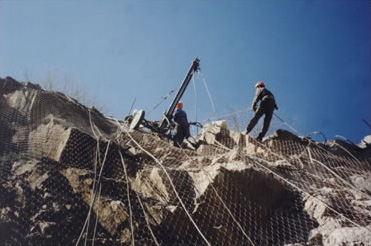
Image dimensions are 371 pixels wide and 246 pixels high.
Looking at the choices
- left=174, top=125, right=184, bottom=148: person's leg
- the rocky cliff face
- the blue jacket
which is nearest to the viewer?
the rocky cliff face

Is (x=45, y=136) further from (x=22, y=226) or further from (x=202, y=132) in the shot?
(x=202, y=132)

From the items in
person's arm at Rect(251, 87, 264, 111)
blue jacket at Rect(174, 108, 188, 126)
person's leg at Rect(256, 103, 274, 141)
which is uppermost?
person's arm at Rect(251, 87, 264, 111)

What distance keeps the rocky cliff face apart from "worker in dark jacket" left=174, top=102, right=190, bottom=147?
1.44 meters

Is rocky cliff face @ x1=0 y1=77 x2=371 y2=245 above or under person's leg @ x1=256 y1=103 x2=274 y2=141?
under

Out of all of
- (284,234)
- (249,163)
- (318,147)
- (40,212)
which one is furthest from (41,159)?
(318,147)

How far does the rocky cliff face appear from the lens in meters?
3.46

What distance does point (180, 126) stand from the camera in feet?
22.9

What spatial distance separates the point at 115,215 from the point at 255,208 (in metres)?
1.84

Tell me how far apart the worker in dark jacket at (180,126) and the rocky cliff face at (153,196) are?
1442 mm

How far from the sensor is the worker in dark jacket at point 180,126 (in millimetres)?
6871

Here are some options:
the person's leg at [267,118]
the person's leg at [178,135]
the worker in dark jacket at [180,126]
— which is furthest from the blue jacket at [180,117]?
the person's leg at [267,118]

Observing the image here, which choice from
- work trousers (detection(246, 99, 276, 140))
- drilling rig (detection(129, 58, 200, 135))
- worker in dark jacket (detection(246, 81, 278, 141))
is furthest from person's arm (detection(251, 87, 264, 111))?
drilling rig (detection(129, 58, 200, 135))

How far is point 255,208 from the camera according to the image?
404 cm

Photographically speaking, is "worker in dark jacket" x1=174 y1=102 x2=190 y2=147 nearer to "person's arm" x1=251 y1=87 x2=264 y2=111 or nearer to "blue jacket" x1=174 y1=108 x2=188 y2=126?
"blue jacket" x1=174 y1=108 x2=188 y2=126
